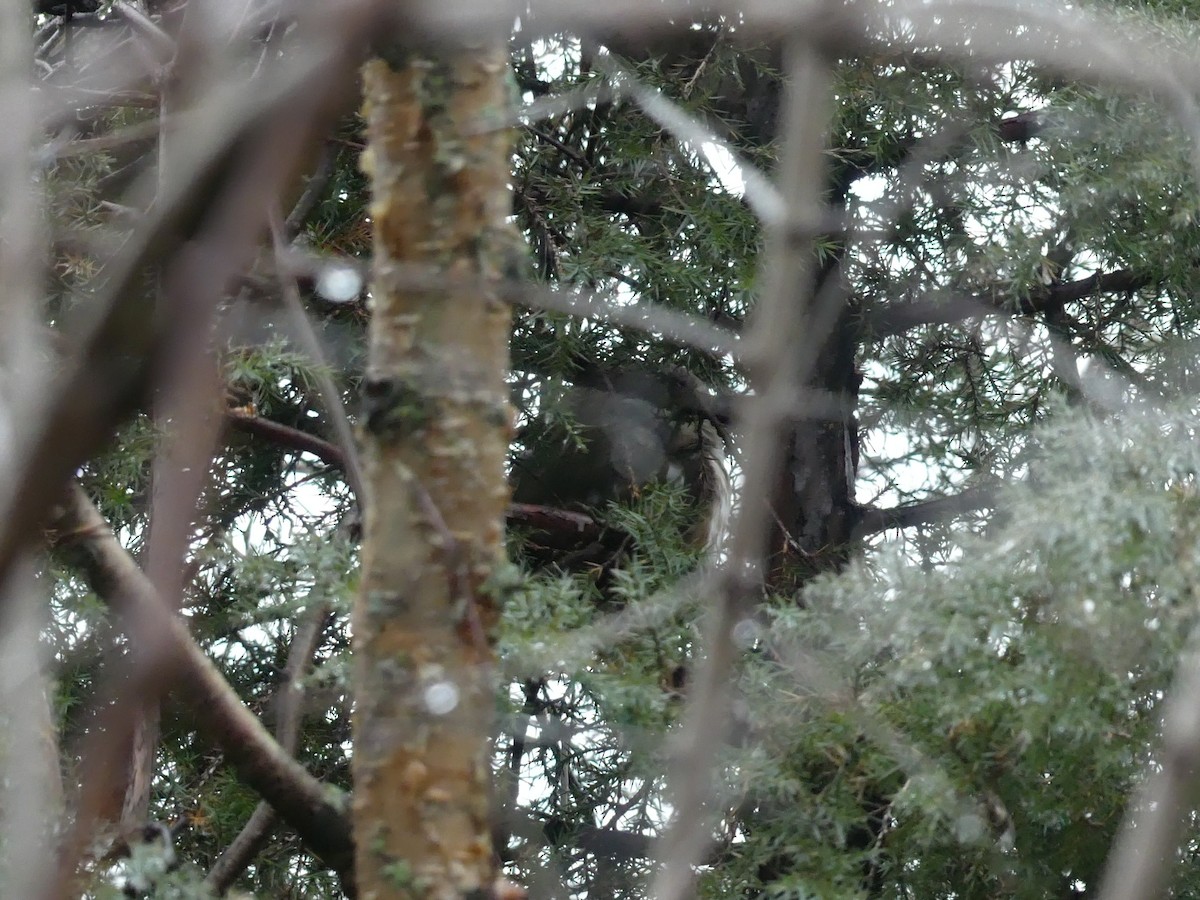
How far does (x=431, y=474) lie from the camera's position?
521 millimetres

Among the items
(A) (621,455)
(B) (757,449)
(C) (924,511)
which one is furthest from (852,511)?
(B) (757,449)

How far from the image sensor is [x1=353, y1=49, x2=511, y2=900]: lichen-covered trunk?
0.50m

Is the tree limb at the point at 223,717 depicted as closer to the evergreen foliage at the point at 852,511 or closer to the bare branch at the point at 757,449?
the evergreen foliage at the point at 852,511

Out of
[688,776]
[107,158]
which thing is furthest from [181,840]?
[688,776]

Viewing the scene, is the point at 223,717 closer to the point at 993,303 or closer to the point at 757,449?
the point at 757,449

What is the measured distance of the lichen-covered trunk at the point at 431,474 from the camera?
50cm

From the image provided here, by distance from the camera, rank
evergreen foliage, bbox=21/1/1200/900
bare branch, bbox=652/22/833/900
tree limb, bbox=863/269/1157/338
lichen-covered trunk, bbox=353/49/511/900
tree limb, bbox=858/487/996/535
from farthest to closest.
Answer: tree limb, bbox=863/269/1157/338
tree limb, bbox=858/487/996/535
evergreen foliage, bbox=21/1/1200/900
lichen-covered trunk, bbox=353/49/511/900
bare branch, bbox=652/22/833/900

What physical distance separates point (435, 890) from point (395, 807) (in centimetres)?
4

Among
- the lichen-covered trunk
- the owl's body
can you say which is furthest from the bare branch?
the owl's body

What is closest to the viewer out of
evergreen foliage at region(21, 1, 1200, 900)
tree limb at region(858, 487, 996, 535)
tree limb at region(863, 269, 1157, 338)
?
evergreen foliage at region(21, 1, 1200, 900)

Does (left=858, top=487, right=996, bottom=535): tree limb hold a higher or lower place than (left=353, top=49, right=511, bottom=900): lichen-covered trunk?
higher

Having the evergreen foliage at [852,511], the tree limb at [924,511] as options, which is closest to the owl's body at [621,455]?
the evergreen foliage at [852,511]

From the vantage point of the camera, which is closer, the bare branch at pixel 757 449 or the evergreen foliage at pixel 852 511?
the bare branch at pixel 757 449

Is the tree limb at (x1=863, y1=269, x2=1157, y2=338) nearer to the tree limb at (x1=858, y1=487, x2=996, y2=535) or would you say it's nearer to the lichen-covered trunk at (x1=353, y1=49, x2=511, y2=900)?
the tree limb at (x1=858, y1=487, x2=996, y2=535)
